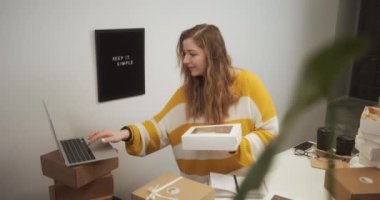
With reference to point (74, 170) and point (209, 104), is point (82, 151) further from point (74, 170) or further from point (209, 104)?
point (209, 104)

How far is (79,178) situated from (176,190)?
0.40 metres

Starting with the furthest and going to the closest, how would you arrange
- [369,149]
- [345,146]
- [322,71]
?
[345,146], [369,149], [322,71]

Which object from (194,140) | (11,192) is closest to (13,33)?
(11,192)

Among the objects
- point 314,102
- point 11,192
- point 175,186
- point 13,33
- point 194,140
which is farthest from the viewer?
point 11,192

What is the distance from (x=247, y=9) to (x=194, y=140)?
5.51 feet

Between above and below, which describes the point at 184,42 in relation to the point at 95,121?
above

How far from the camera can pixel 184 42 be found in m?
1.59

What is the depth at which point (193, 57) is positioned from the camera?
158cm

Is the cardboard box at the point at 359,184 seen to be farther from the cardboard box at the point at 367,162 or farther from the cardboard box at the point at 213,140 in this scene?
the cardboard box at the point at 213,140

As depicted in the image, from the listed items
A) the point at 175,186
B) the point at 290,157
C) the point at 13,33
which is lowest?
the point at 290,157

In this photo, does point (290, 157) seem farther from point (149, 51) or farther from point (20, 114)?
point (20, 114)

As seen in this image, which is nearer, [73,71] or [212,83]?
[212,83]

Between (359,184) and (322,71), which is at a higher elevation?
(322,71)

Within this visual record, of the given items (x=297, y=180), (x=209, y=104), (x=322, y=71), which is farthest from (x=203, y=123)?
(x=322, y=71)
